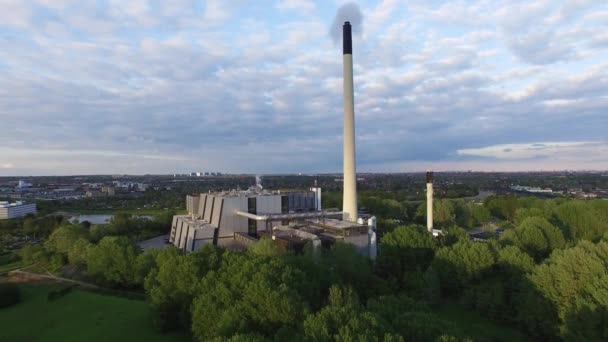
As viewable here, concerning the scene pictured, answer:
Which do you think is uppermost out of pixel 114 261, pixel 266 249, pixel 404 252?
pixel 266 249

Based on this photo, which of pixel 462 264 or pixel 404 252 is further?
pixel 404 252

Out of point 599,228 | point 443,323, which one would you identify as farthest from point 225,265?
point 599,228

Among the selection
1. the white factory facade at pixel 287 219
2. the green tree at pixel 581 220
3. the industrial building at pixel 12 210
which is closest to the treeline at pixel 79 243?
the white factory facade at pixel 287 219

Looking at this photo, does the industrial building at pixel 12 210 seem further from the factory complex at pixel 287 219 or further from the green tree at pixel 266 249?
the green tree at pixel 266 249

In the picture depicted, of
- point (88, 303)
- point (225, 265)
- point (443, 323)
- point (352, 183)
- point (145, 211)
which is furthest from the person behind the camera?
point (145, 211)

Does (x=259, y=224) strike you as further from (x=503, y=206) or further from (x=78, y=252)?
(x=503, y=206)

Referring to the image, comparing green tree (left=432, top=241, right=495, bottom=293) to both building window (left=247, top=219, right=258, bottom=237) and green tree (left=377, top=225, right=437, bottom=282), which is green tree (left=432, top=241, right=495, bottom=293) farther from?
building window (left=247, top=219, right=258, bottom=237)

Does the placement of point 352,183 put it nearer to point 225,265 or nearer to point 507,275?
point 507,275

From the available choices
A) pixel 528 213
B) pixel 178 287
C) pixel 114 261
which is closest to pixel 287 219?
pixel 114 261
